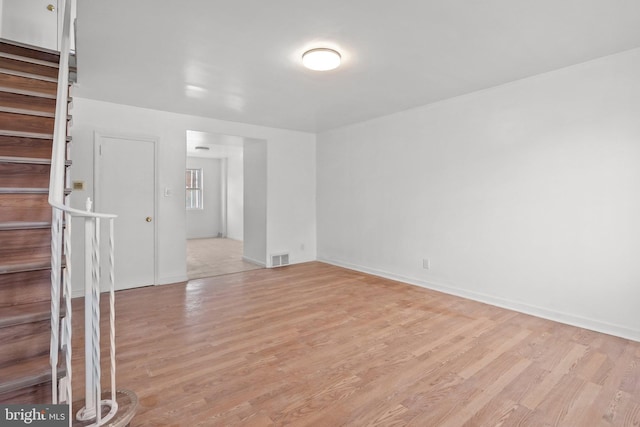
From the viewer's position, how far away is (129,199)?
14.2ft

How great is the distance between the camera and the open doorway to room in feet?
18.7

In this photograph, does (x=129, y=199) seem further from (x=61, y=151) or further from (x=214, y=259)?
(x=61, y=151)

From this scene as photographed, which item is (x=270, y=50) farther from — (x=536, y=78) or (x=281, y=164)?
(x=281, y=164)

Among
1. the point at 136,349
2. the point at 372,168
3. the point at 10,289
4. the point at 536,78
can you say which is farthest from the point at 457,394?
the point at 372,168

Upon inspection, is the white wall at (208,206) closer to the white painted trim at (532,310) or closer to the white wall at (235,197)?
the white wall at (235,197)

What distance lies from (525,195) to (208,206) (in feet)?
27.3

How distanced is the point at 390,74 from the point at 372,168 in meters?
2.01

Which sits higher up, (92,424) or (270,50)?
(270,50)

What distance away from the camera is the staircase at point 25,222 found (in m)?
1.42

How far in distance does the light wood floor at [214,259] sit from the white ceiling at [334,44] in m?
2.71

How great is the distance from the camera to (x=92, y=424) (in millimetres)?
1405

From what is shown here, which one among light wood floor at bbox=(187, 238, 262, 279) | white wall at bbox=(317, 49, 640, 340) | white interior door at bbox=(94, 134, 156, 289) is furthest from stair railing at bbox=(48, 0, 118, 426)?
white wall at bbox=(317, 49, 640, 340)

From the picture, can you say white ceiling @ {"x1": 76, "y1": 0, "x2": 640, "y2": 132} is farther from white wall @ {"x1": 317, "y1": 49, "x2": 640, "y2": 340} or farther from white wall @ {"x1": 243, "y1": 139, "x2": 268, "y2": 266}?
white wall @ {"x1": 243, "y1": 139, "x2": 268, "y2": 266}

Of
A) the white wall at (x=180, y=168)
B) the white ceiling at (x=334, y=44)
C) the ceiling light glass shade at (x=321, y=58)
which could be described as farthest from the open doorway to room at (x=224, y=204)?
the ceiling light glass shade at (x=321, y=58)
